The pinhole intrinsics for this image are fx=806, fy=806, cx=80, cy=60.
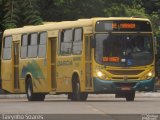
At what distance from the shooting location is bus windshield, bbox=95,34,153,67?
29688 mm

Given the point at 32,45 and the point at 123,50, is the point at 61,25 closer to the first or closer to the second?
the point at 32,45

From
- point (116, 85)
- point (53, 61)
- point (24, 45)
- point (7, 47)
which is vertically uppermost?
point (24, 45)

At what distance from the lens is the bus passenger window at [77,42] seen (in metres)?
30.5

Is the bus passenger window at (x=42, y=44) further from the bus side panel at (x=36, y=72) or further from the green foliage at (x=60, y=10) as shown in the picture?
the green foliage at (x=60, y=10)

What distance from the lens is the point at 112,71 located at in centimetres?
2977

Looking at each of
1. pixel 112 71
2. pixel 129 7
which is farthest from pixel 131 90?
pixel 129 7

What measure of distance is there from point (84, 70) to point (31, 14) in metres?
16.7

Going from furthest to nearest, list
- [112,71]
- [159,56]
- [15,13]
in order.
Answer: [159,56]
[15,13]
[112,71]

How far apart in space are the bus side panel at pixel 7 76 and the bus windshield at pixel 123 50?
26.8ft

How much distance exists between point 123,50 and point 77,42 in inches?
74.7

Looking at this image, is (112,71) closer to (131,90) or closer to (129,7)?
(131,90)

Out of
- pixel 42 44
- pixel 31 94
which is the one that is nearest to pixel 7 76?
pixel 31 94

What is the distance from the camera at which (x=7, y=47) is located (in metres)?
37.4

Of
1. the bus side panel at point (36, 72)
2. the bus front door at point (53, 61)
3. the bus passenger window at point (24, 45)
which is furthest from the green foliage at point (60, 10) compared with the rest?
the bus front door at point (53, 61)
